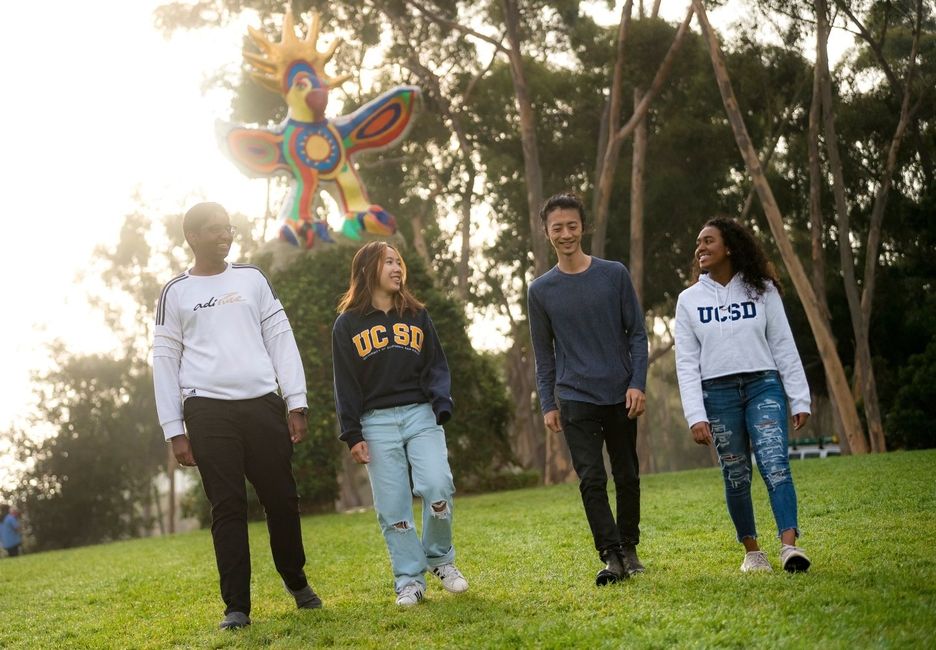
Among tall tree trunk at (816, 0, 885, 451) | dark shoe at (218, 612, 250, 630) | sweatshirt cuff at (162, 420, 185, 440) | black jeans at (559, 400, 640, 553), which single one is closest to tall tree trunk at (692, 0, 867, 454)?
→ tall tree trunk at (816, 0, 885, 451)

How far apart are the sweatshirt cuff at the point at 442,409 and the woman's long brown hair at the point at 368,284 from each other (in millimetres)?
541

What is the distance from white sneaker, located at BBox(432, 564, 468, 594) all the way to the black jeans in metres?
0.76

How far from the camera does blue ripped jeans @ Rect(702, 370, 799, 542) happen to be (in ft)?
18.4

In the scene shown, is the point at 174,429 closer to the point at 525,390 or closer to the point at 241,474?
the point at 241,474

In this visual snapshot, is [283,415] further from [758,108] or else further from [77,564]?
[758,108]

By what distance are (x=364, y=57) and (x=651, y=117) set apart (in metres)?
7.15

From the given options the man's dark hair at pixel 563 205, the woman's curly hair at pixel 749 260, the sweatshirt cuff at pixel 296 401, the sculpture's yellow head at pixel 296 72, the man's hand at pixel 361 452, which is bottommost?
the man's hand at pixel 361 452

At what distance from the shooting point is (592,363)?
5.94 m

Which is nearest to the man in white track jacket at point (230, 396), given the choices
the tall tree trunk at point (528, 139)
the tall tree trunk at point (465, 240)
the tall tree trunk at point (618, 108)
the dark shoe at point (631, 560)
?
the dark shoe at point (631, 560)

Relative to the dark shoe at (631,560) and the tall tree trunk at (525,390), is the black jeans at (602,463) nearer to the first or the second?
the dark shoe at (631,560)

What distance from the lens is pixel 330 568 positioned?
8484 millimetres

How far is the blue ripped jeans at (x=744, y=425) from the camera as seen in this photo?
561 cm

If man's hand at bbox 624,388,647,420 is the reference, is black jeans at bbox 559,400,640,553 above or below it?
below

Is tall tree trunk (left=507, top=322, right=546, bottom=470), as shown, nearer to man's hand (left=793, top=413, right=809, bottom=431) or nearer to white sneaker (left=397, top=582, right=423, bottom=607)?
white sneaker (left=397, top=582, right=423, bottom=607)
